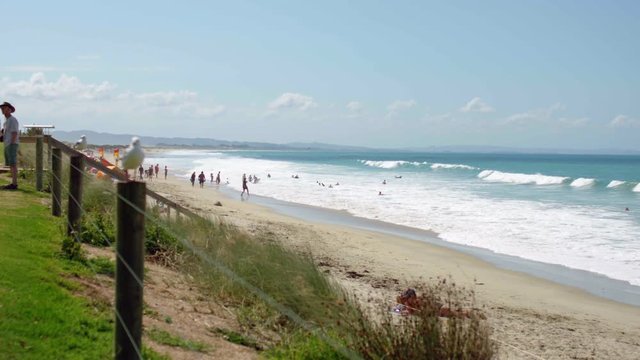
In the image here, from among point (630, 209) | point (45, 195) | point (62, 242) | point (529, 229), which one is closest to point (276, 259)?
point (62, 242)

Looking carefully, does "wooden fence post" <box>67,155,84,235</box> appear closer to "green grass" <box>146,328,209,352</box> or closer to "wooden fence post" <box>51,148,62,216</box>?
"wooden fence post" <box>51,148,62,216</box>

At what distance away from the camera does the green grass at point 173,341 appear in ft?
17.3

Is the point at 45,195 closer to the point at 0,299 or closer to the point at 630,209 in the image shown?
the point at 0,299

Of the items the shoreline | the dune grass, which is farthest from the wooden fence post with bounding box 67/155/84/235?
the shoreline

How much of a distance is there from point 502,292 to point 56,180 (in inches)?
324

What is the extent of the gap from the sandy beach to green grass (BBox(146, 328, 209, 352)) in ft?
5.77

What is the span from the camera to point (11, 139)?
11.6m

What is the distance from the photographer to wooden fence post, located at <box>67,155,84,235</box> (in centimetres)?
776

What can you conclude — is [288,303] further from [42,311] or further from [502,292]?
[502,292]

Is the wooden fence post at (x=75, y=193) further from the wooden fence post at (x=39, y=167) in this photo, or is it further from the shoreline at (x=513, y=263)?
the shoreline at (x=513, y=263)

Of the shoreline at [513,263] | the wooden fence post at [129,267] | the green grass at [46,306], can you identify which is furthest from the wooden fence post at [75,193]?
the shoreline at [513,263]

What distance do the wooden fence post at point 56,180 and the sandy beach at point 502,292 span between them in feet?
11.4

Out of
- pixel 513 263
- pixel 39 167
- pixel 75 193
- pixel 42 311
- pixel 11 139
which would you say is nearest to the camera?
pixel 42 311

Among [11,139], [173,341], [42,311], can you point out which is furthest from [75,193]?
[11,139]
